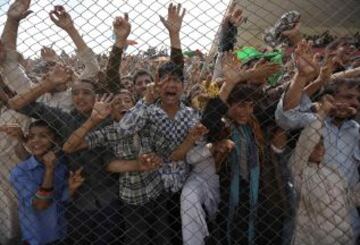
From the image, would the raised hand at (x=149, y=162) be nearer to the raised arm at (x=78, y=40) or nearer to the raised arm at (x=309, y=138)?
the raised arm at (x=309, y=138)

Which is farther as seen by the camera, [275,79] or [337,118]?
[275,79]

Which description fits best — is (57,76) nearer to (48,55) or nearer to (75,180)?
(75,180)

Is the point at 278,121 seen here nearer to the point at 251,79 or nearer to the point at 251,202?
the point at 251,79

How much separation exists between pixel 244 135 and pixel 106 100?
696 mm

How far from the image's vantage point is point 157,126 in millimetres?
2549

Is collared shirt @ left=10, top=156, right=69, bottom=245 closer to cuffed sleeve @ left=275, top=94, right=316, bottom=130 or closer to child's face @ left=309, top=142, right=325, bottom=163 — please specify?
cuffed sleeve @ left=275, top=94, right=316, bottom=130

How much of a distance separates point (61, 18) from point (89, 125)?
2.09 feet

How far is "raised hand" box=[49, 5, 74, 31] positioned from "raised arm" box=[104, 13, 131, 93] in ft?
0.77

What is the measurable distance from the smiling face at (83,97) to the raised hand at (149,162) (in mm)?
448

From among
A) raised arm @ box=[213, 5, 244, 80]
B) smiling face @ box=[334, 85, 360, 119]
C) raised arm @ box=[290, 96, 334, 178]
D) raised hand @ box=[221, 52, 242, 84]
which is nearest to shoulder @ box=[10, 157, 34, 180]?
raised hand @ box=[221, 52, 242, 84]

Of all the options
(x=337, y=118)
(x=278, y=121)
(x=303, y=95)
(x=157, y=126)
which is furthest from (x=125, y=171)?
(x=337, y=118)

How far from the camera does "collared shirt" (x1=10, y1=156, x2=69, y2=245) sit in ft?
8.53

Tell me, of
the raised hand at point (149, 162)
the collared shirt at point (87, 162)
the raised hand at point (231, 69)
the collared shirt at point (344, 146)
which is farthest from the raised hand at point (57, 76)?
the collared shirt at point (344, 146)

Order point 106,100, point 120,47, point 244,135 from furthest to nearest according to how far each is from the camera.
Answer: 1. point 120,47
2. point 244,135
3. point 106,100
